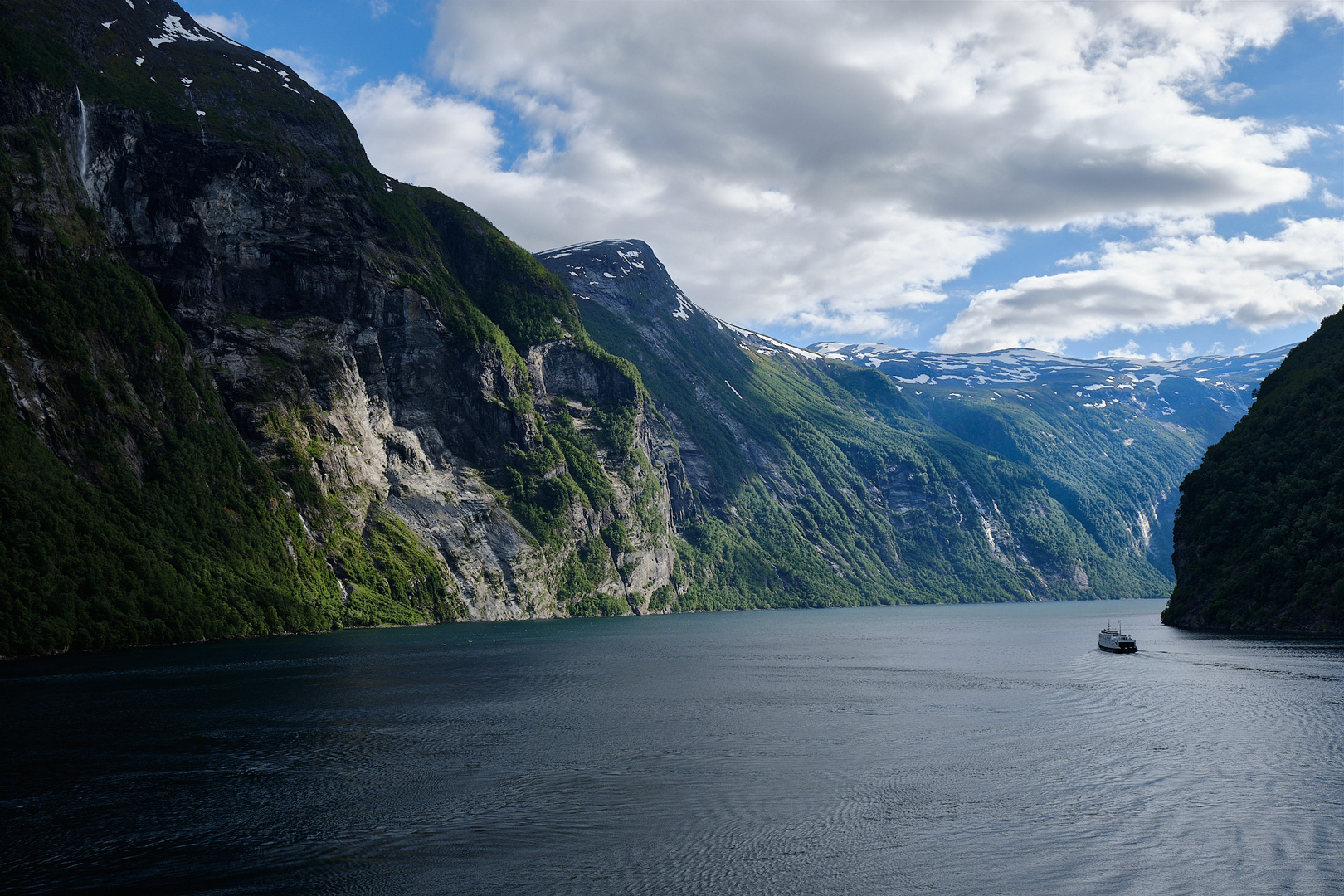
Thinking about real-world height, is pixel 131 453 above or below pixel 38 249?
below

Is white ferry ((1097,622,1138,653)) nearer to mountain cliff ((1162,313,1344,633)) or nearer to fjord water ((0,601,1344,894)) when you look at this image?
fjord water ((0,601,1344,894))

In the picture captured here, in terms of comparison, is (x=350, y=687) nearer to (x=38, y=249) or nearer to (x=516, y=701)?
(x=516, y=701)

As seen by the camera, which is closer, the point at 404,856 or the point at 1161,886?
the point at 1161,886

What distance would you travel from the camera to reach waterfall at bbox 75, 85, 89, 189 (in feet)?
602

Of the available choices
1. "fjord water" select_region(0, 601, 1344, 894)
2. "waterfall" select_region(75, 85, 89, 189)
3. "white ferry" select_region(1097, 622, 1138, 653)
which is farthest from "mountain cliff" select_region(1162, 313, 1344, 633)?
"waterfall" select_region(75, 85, 89, 189)

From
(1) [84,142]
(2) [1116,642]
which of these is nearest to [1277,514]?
(2) [1116,642]

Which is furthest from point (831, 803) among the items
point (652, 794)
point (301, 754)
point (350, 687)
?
point (350, 687)

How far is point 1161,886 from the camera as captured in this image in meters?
29.4

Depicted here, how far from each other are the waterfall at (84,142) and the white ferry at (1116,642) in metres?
210

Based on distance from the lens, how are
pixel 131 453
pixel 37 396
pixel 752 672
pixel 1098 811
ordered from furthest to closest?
pixel 131 453 → pixel 37 396 → pixel 752 672 → pixel 1098 811

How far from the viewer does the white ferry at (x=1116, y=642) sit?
112 metres

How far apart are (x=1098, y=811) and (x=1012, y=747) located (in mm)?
14510

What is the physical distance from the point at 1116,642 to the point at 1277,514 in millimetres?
41723

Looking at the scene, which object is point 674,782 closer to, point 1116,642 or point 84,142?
point 1116,642
